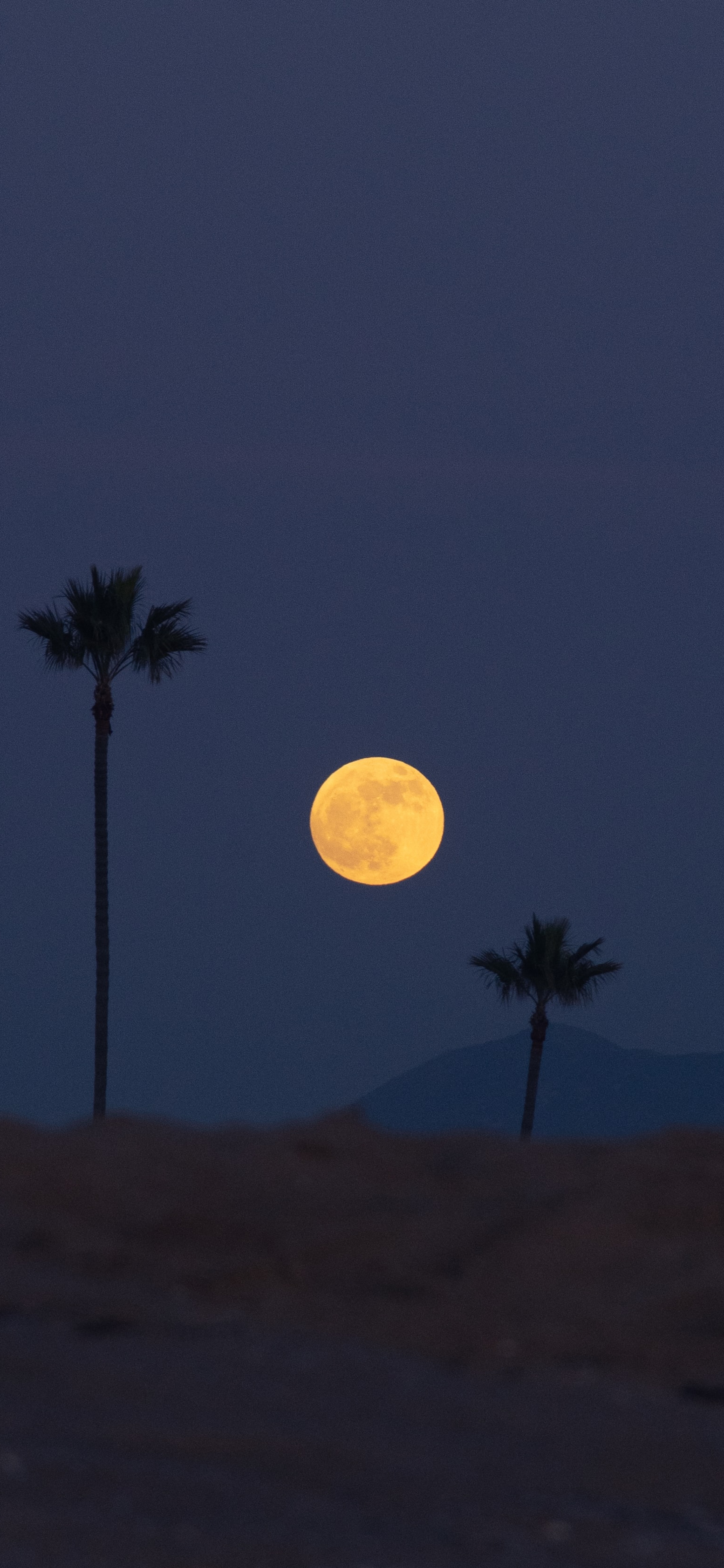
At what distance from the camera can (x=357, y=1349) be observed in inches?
261

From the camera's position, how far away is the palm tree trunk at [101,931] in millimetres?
26109

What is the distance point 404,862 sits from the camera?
109ft

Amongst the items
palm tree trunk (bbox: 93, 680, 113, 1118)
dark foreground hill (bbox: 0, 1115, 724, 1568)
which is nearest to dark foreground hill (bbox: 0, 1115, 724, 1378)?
dark foreground hill (bbox: 0, 1115, 724, 1568)

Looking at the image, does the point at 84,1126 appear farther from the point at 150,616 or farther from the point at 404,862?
the point at 404,862

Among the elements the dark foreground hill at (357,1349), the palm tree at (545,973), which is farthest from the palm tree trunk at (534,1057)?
the dark foreground hill at (357,1349)

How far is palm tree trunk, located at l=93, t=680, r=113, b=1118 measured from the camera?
1028 inches

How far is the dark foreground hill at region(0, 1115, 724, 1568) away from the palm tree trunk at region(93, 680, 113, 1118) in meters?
16.0

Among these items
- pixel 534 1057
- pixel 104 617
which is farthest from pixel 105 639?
pixel 534 1057

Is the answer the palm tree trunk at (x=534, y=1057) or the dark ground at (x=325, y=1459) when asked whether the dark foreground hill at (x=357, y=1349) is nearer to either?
the dark ground at (x=325, y=1459)

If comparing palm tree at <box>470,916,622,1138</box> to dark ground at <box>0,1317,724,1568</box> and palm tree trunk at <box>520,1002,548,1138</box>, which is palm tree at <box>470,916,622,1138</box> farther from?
dark ground at <box>0,1317,724,1568</box>

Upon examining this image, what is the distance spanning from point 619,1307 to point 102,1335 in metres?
2.62

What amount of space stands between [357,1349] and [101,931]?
2041cm

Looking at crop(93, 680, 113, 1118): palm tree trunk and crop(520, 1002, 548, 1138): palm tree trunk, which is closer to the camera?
crop(93, 680, 113, 1118): palm tree trunk

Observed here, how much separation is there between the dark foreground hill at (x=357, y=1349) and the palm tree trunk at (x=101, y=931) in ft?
52.4
